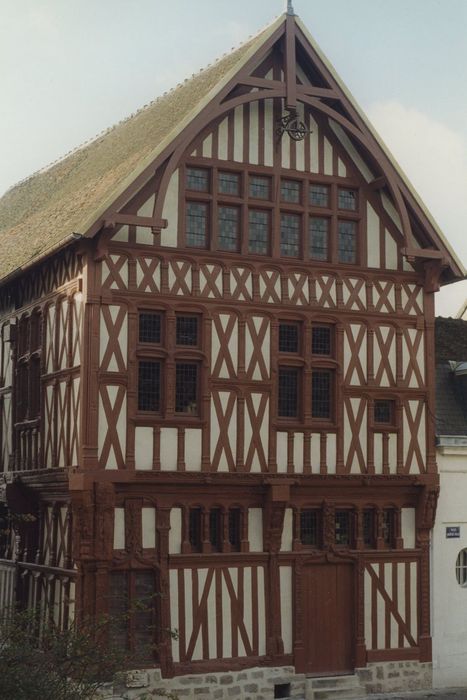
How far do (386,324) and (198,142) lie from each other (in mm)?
5281

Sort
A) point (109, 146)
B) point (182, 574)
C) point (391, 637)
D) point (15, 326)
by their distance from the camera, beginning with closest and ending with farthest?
point (182, 574)
point (391, 637)
point (15, 326)
point (109, 146)

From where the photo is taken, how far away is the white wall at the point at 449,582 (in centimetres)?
2523

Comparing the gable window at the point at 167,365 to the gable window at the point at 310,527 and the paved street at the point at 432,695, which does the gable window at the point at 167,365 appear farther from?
the paved street at the point at 432,695

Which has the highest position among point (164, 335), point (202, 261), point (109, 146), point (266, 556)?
point (109, 146)

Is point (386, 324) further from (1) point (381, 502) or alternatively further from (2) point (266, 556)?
(2) point (266, 556)

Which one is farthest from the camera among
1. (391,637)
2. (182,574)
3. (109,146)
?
(109,146)

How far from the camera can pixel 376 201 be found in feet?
82.9

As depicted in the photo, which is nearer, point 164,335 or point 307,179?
point 164,335

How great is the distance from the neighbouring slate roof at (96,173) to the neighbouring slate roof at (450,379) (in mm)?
8243

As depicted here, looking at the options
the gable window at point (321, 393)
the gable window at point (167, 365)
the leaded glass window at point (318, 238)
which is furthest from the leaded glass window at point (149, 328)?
the leaded glass window at point (318, 238)

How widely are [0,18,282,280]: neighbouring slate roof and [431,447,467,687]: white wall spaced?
8.60m

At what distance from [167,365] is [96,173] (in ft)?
20.8

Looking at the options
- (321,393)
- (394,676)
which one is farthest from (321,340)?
(394,676)

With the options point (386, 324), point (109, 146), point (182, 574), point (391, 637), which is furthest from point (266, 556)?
point (109, 146)
